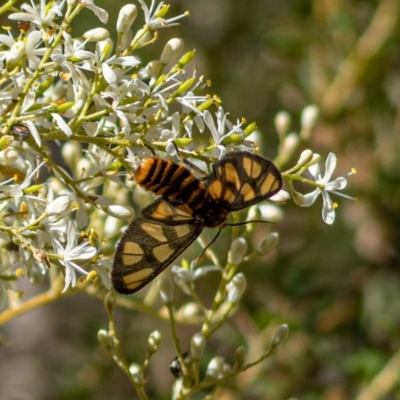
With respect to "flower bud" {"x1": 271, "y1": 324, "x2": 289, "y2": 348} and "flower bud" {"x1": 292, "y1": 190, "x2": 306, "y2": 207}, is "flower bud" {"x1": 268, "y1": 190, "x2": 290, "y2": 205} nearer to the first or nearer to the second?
"flower bud" {"x1": 292, "y1": 190, "x2": 306, "y2": 207}

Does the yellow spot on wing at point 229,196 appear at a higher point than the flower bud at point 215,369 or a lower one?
higher

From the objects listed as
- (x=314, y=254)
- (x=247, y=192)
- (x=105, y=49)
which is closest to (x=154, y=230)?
(x=247, y=192)

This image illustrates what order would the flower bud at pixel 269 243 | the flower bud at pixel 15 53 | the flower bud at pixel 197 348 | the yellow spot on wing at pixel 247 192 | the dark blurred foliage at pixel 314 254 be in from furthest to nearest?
the dark blurred foliage at pixel 314 254, the flower bud at pixel 269 243, the flower bud at pixel 197 348, the yellow spot on wing at pixel 247 192, the flower bud at pixel 15 53

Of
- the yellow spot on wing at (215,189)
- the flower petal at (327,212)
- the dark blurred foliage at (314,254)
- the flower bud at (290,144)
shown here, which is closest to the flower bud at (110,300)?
the yellow spot on wing at (215,189)

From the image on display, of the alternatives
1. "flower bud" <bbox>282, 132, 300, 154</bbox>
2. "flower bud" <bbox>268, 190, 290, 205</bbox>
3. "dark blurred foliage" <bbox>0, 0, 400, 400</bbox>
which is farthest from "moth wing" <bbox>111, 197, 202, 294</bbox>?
"dark blurred foliage" <bbox>0, 0, 400, 400</bbox>

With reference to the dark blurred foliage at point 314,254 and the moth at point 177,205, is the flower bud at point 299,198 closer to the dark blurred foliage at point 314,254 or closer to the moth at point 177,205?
the moth at point 177,205

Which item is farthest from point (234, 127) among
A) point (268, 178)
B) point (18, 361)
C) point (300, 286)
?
point (18, 361)
